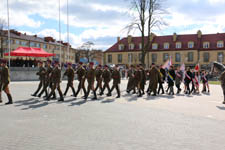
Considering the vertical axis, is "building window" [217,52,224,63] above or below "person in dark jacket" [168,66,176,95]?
above

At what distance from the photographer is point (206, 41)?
5750cm

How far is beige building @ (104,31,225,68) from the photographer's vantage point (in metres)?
56.2

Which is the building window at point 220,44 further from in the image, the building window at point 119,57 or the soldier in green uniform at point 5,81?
the soldier in green uniform at point 5,81

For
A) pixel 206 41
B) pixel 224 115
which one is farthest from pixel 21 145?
pixel 206 41

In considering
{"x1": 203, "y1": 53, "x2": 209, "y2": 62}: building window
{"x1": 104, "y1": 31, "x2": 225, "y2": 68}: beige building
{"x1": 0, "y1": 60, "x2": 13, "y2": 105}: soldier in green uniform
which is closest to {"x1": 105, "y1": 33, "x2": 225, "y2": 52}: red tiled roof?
{"x1": 104, "y1": 31, "x2": 225, "y2": 68}: beige building

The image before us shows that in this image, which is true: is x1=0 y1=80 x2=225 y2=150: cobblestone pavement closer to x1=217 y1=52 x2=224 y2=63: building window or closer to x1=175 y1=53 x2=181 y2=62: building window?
x1=217 y1=52 x2=224 y2=63: building window

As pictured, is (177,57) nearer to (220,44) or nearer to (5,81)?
(220,44)

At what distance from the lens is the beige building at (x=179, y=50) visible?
56.2 metres

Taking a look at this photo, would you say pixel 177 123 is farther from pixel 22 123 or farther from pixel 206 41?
pixel 206 41

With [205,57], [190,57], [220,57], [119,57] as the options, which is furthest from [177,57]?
[119,57]

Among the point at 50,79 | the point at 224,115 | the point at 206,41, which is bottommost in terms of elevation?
the point at 224,115

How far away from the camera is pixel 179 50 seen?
58.4 meters

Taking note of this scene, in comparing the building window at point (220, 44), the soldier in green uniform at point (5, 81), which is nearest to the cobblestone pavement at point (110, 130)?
the soldier in green uniform at point (5, 81)

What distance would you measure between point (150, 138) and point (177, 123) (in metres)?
1.83
